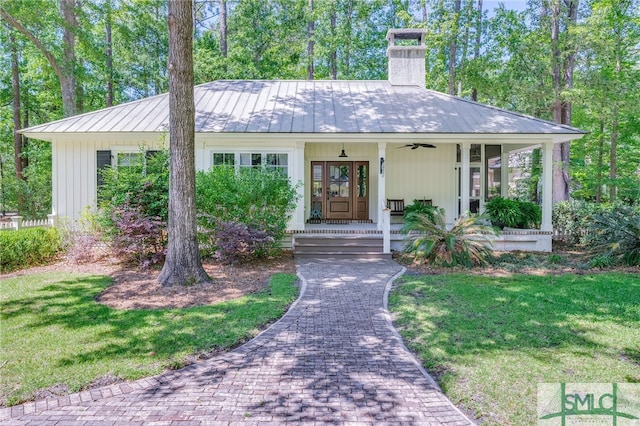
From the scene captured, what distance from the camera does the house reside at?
427 inches

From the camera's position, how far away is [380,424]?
2955 mm

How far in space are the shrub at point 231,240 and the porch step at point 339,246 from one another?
1417mm

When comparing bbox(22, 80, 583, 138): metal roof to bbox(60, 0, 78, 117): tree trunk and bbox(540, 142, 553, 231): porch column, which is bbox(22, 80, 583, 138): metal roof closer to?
bbox(540, 142, 553, 231): porch column

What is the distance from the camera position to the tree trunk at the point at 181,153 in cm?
692

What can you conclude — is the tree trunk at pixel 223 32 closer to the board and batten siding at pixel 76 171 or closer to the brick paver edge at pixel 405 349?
the board and batten siding at pixel 76 171

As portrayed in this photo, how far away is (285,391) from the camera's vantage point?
11.2 ft

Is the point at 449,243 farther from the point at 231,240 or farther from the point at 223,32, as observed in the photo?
the point at 223,32

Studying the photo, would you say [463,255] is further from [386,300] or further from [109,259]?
[109,259]

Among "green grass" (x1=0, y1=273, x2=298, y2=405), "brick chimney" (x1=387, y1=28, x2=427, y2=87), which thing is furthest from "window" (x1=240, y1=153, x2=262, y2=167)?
"brick chimney" (x1=387, y1=28, x2=427, y2=87)

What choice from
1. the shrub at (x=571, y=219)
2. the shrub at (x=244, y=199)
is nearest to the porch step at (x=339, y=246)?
the shrub at (x=244, y=199)

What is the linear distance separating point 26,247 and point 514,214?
1222 centimetres

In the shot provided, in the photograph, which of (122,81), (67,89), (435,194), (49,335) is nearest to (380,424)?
(49,335)

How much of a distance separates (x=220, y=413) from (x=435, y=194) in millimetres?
11972

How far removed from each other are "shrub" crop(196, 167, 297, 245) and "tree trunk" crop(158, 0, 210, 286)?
1.71 m
